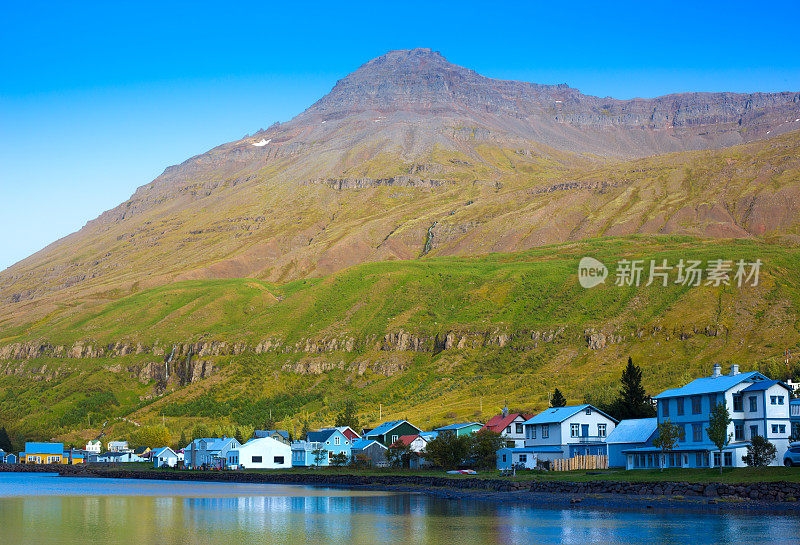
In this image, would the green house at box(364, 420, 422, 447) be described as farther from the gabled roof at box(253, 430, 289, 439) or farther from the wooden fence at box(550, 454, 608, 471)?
the wooden fence at box(550, 454, 608, 471)

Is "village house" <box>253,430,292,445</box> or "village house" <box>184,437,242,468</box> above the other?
"village house" <box>253,430,292,445</box>

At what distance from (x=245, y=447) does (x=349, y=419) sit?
18.0 meters

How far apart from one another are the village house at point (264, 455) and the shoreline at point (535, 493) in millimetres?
11390

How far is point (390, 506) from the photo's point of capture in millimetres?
60781

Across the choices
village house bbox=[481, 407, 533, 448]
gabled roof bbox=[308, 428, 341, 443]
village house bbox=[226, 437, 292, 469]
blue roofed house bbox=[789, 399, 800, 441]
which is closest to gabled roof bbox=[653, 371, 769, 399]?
blue roofed house bbox=[789, 399, 800, 441]

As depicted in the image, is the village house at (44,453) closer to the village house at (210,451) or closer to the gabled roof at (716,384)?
the village house at (210,451)

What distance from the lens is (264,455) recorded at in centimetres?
12006

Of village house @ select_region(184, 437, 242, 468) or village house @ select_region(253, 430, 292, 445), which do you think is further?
village house @ select_region(253, 430, 292, 445)

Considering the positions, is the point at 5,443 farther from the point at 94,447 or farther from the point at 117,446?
the point at 117,446

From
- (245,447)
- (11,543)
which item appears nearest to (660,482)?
(11,543)

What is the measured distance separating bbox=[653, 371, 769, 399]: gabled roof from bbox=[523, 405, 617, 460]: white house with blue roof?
11.8 meters

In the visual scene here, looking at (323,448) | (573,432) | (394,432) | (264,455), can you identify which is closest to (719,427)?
(573,432)

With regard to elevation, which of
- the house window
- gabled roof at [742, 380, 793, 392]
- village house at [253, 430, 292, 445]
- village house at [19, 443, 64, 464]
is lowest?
village house at [19, 443, 64, 464]

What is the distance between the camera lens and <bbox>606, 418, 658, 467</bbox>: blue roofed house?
7119cm
